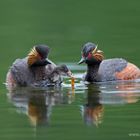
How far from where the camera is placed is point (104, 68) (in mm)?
22484

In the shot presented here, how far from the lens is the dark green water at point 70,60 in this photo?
15.2 metres

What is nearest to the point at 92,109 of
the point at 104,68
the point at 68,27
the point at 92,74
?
the point at 92,74

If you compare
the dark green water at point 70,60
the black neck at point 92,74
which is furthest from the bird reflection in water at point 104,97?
the black neck at point 92,74

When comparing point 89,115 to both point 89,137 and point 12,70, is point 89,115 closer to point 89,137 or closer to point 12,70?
point 89,137

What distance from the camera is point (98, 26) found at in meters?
33.1

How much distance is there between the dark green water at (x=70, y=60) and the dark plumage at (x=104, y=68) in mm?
875

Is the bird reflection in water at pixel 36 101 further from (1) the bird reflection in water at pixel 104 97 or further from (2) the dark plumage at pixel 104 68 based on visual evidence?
(2) the dark plumage at pixel 104 68

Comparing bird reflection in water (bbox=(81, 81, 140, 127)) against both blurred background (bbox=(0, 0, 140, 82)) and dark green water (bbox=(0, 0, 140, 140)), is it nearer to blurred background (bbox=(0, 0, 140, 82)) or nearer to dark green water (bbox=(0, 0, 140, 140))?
dark green water (bbox=(0, 0, 140, 140))

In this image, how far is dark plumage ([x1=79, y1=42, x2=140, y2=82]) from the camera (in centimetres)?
2214

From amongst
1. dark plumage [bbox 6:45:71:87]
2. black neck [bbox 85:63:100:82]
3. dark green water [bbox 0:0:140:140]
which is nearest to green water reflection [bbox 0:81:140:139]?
dark green water [bbox 0:0:140:140]

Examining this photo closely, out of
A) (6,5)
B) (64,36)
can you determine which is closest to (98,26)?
(64,36)

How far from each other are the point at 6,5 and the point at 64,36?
8.63 meters

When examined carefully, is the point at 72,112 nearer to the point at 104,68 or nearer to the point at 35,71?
the point at 35,71

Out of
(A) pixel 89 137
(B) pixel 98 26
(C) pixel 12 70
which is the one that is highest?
(B) pixel 98 26
